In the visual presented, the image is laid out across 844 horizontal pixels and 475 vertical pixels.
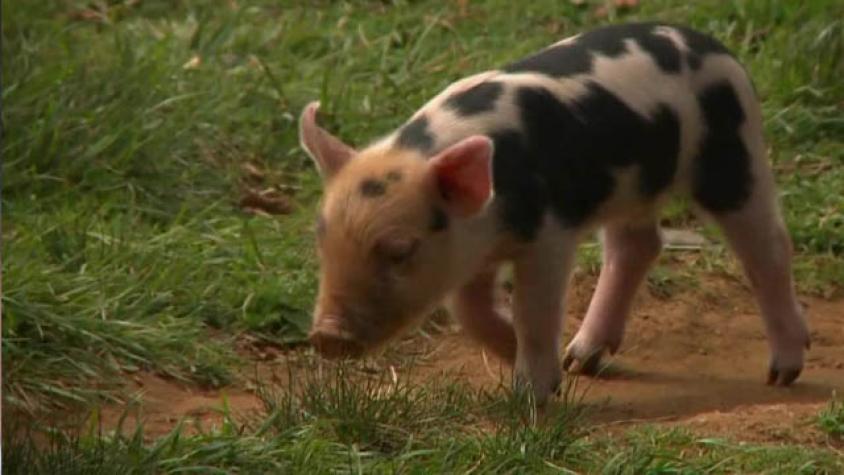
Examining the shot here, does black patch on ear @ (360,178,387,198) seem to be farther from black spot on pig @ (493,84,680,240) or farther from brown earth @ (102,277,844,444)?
brown earth @ (102,277,844,444)

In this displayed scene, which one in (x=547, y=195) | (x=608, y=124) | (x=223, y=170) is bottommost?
(x=223, y=170)

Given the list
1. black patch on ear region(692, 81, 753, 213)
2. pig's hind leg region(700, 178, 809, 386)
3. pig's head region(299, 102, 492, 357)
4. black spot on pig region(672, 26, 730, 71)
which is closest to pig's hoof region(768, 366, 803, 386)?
pig's hind leg region(700, 178, 809, 386)

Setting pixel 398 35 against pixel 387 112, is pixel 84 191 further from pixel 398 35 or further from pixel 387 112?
pixel 398 35

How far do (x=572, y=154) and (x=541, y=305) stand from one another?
1.64ft

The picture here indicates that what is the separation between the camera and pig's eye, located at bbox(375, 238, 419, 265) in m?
6.80

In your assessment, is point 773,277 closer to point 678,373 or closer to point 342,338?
point 678,373

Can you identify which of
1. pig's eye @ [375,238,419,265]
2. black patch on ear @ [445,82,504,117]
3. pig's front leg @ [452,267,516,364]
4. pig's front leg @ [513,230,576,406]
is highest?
black patch on ear @ [445,82,504,117]

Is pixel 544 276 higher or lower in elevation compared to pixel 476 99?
lower

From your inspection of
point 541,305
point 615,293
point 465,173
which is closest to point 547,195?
point 541,305

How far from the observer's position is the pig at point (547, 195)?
684 centimetres

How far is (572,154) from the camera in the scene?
7.25 meters

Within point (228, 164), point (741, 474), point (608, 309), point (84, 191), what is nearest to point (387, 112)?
point (228, 164)

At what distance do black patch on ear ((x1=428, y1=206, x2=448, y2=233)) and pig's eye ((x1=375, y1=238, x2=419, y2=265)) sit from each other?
3.1 inches

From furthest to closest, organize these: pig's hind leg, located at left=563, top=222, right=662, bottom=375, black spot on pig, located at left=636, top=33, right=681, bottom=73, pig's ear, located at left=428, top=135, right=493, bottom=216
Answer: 1. pig's hind leg, located at left=563, top=222, right=662, bottom=375
2. black spot on pig, located at left=636, top=33, right=681, bottom=73
3. pig's ear, located at left=428, top=135, right=493, bottom=216
